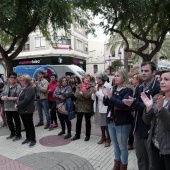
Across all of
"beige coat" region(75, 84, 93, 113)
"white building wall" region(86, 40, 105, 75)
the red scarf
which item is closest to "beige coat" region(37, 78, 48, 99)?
"beige coat" region(75, 84, 93, 113)

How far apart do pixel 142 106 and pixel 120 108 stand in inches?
25.7

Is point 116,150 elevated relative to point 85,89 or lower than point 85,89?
lower

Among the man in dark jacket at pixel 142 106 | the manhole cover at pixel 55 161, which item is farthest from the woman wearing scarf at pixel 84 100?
the man in dark jacket at pixel 142 106

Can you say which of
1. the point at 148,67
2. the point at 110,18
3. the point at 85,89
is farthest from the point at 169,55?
the point at 148,67

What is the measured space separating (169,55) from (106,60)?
23.6 meters

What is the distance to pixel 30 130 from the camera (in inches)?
225

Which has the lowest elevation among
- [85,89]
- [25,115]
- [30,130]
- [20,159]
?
[20,159]

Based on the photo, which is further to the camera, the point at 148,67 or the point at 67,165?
the point at 67,165

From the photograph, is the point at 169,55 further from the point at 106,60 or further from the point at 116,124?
the point at 116,124

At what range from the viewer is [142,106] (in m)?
3.02

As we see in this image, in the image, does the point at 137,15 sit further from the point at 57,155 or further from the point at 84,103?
the point at 57,155

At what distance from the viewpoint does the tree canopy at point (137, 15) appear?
7625mm

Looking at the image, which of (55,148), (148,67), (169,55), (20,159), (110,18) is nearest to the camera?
(148,67)

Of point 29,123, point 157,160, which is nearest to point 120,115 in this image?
point 157,160
